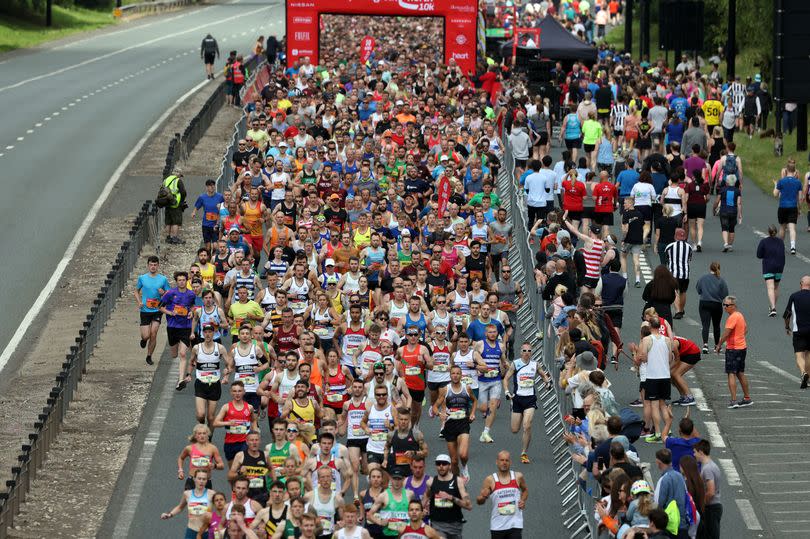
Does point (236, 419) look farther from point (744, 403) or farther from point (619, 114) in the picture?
point (619, 114)

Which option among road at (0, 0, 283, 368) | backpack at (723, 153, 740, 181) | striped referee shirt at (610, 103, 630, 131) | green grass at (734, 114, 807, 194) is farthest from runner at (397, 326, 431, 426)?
striped referee shirt at (610, 103, 630, 131)

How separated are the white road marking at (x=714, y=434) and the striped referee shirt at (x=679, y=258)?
15.2 feet

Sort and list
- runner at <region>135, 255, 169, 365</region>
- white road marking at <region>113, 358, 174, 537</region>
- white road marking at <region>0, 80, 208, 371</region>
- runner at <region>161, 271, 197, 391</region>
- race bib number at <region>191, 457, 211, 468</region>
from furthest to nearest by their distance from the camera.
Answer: white road marking at <region>0, 80, 208, 371</region> → runner at <region>135, 255, 169, 365</region> → runner at <region>161, 271, 197, 391</region> → white road marking at <region>113, 358, 174, 537</region> → race bib number at <region>191, 457, 211, 468</region>

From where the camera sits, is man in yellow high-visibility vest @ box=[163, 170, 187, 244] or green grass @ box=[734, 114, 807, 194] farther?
green grass @ box=[734, 114, 807, 194]

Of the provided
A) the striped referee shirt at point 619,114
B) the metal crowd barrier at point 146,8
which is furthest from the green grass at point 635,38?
the striped referee shirt at point 619,114

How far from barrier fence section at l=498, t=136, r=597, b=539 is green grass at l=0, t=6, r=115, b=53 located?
49.1 meters

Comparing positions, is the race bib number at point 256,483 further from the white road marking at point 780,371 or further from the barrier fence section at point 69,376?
the white road marking at point 780,371

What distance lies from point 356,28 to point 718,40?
1388 cm

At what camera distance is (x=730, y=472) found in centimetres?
1984

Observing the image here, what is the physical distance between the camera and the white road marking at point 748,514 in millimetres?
18156

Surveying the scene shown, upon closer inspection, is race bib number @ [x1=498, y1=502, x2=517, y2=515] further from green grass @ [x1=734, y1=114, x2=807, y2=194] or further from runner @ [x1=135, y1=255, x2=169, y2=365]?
green grass @ [x1=734, y1=114, x2=807, y2=194]

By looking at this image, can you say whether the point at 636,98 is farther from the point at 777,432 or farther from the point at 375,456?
Answer: the point at 375,456

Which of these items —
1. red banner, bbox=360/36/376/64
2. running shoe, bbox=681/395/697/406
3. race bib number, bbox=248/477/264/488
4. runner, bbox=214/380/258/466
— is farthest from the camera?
red banner, bbox=360/36/376/64

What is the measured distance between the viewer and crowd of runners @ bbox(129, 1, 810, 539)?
654 inches
